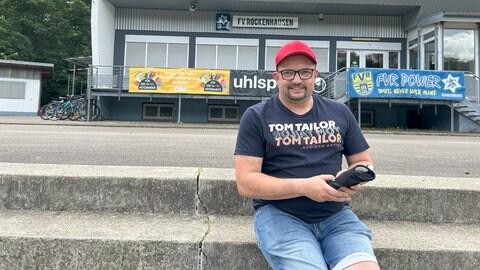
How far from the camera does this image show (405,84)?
16391 millimetres

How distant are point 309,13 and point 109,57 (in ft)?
36.3

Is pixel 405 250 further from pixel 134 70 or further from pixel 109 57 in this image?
pixel 109 57

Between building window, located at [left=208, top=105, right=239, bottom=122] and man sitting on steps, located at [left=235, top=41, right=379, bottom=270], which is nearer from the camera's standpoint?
man sitting on steps, located at [left=235, top=41, right=379, bottom=270]

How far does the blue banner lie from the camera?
53.7 ft

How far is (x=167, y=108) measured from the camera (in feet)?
70.2

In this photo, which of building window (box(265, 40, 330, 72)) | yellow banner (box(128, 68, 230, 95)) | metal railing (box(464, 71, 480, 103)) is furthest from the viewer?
building window (box(265, 40, 330, 72))

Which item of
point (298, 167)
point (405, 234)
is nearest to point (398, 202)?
point (405, 234)

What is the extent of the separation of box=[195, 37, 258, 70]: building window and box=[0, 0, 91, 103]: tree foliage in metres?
Answer: 17.0

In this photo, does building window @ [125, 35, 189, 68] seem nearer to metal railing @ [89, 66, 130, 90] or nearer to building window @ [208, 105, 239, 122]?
metal railing @ [89, 66, 130, 90]

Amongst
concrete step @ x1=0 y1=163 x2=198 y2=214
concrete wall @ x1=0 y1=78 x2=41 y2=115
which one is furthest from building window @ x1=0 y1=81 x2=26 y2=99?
concrete step @ x1=0 y1=163 x2=198 y2=214

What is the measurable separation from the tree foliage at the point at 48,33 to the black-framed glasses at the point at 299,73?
35507 mm

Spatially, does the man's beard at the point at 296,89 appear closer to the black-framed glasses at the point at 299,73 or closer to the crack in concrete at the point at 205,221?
the black-framed glasses at the point at 299,73

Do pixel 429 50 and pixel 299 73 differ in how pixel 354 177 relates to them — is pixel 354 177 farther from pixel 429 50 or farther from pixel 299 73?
pixel 429 50

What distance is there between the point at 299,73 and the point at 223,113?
19.0m
